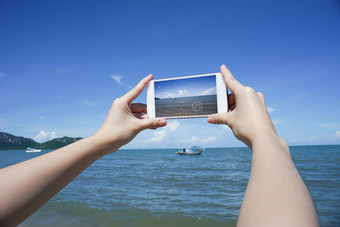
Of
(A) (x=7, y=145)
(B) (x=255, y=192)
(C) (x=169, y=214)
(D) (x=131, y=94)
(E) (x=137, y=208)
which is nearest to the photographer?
(B) (x=255, y=192)

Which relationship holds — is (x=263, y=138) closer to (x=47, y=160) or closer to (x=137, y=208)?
(x=47, y=160)

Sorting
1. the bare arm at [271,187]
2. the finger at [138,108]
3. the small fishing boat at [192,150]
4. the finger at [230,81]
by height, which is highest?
the finger at [230,81]

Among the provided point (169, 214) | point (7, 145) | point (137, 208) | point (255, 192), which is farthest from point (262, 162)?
point (7, 145)

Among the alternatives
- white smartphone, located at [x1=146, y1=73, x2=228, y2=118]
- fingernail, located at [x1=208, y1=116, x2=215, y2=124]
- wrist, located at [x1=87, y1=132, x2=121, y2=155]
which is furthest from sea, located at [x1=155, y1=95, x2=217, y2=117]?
wrist, located at [x1=87, y1=132, x2=121, y2=155]

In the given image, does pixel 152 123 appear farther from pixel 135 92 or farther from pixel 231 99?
pixel 231 99

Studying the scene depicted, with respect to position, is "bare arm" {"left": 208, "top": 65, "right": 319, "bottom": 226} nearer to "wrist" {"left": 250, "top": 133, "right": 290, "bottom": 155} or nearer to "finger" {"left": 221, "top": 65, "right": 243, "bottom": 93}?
"wrist" {"left": 250, "top": 133, "right": 290, "bottom": 155}

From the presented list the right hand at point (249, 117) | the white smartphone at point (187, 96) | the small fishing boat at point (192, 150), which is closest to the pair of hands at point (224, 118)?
the right hand at point (249, 117)

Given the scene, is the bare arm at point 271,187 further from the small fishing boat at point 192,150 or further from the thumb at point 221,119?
the small fishing boat at point 192,150
